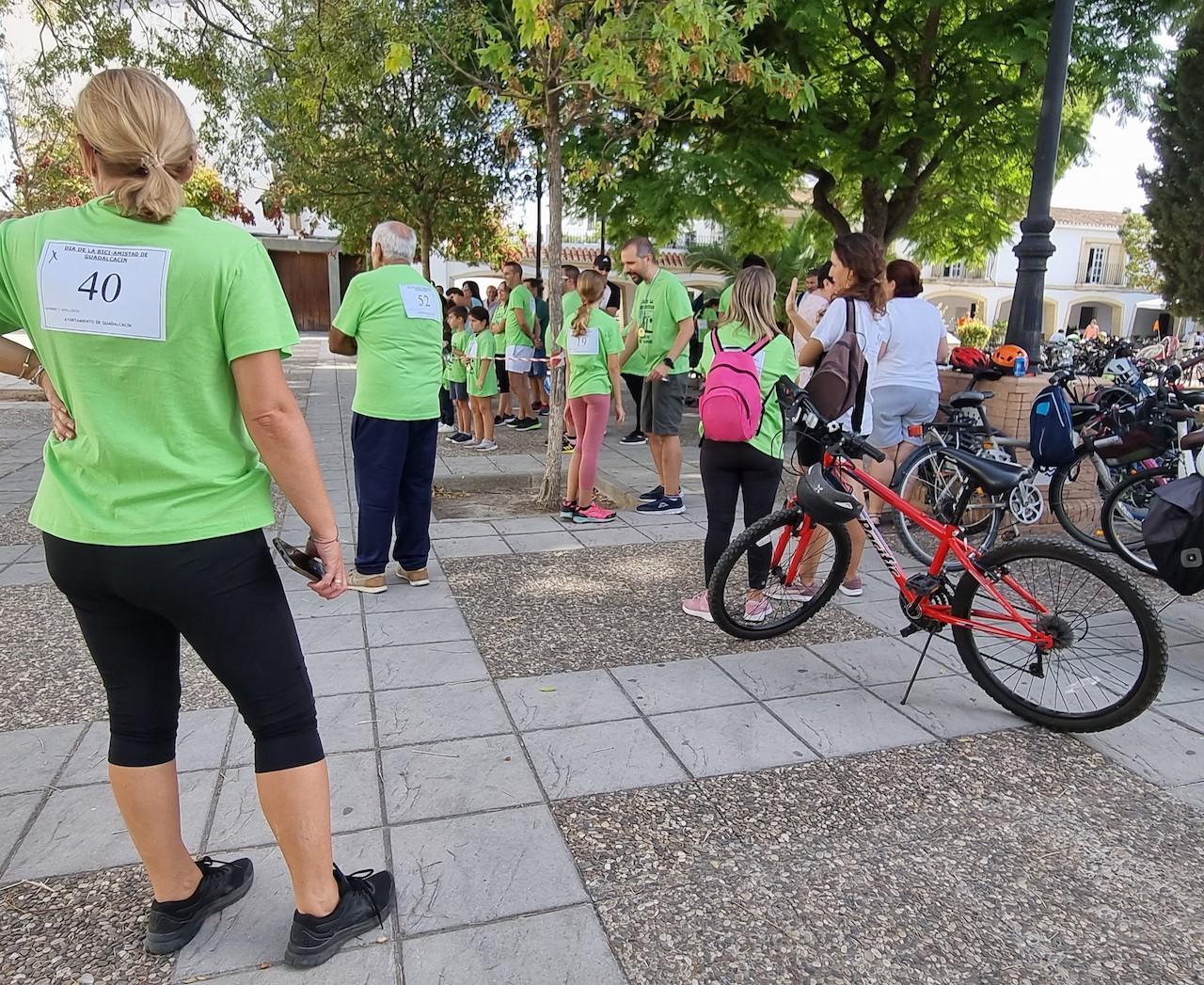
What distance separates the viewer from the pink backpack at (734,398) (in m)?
3.89

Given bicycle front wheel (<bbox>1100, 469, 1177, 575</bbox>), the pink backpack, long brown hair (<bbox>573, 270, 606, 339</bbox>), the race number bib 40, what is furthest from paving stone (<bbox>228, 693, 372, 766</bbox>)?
bicycle front wheel (<bbox>1100, 469, 1177, 575</bbox>)

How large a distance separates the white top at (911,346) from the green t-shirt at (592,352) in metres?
1.87

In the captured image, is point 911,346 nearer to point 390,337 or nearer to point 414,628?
point 390,337

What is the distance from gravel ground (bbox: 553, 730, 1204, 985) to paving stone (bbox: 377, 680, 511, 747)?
62 centimetres

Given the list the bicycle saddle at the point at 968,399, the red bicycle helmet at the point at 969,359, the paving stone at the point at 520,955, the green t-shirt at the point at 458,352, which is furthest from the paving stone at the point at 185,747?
the green t-shirt at the point at 458,352

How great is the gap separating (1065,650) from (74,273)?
3.35 m

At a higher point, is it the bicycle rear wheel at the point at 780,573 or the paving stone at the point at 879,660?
the bicycle rear wheel at the point at 780,573

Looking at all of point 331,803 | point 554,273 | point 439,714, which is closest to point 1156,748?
point 439,714

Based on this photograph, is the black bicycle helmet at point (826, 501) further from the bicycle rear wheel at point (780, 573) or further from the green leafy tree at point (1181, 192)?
the green leafy tree at point (1181, 192)

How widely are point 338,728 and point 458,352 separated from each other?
22.3ft

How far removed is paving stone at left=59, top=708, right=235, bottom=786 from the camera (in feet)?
9.26

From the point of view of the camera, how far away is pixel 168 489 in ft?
5.65

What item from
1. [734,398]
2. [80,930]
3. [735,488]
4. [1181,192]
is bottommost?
[80,930]

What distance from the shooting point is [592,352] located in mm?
6043
